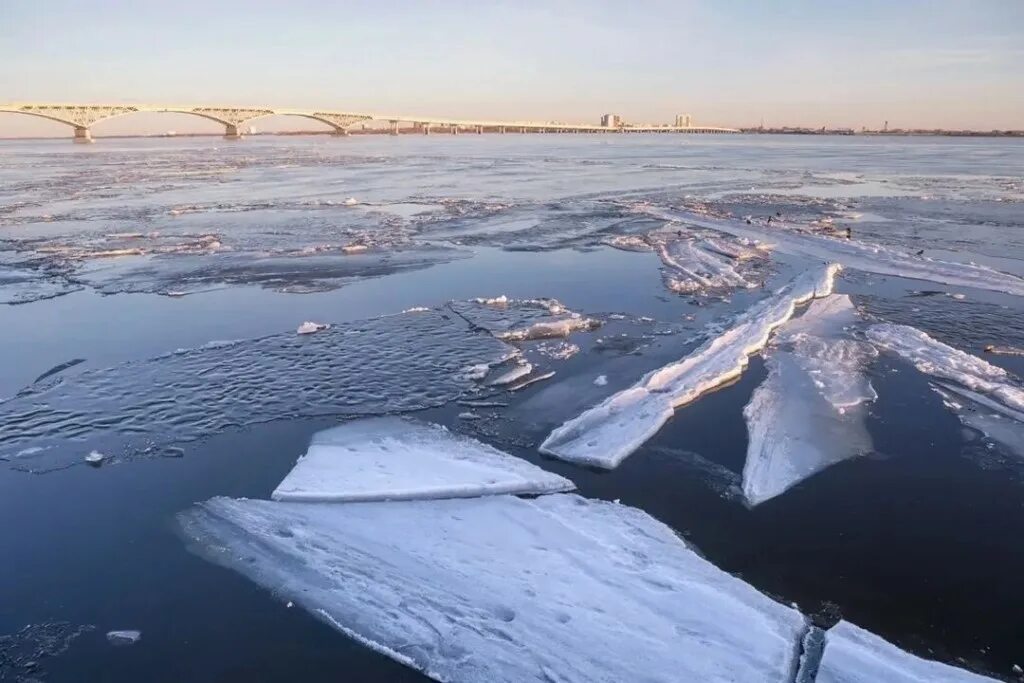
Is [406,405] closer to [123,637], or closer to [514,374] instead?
[514,374]

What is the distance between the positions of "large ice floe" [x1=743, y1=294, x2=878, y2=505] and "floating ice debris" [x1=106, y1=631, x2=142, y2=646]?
4075 mm

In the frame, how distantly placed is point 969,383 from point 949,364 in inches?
21.4

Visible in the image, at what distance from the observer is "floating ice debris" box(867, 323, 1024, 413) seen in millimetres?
6675

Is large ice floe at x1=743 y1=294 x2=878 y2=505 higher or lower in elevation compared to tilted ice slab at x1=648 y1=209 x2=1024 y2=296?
lower

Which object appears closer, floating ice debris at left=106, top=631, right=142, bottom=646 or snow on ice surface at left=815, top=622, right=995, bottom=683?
snow on ice surface at left=815, top=622, right=995, bottom=683

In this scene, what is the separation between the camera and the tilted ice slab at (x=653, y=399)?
5.79 m

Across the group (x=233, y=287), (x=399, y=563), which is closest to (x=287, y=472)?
(x=399, y=563)

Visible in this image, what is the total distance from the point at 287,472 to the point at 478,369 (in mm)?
2577

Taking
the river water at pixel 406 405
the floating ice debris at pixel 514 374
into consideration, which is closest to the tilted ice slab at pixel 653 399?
the river water at pixel 406 405

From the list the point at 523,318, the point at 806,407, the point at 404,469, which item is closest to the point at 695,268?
the point at 523,318

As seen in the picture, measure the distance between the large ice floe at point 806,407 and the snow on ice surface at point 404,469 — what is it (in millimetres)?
1746

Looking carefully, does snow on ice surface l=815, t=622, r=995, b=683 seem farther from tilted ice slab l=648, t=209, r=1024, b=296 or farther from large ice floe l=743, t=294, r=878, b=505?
tilted ice slab l=648, t=209, r=1024, b=296

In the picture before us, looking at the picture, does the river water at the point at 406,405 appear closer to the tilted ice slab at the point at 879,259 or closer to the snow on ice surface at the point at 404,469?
the tilted ice slab at the point at 879,259

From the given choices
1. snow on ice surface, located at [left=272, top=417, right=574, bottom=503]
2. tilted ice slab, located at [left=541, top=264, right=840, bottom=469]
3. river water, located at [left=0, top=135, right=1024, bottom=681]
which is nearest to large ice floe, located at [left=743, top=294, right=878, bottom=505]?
river water, located at [left=0, top=135, right=1024, bottom=681]
